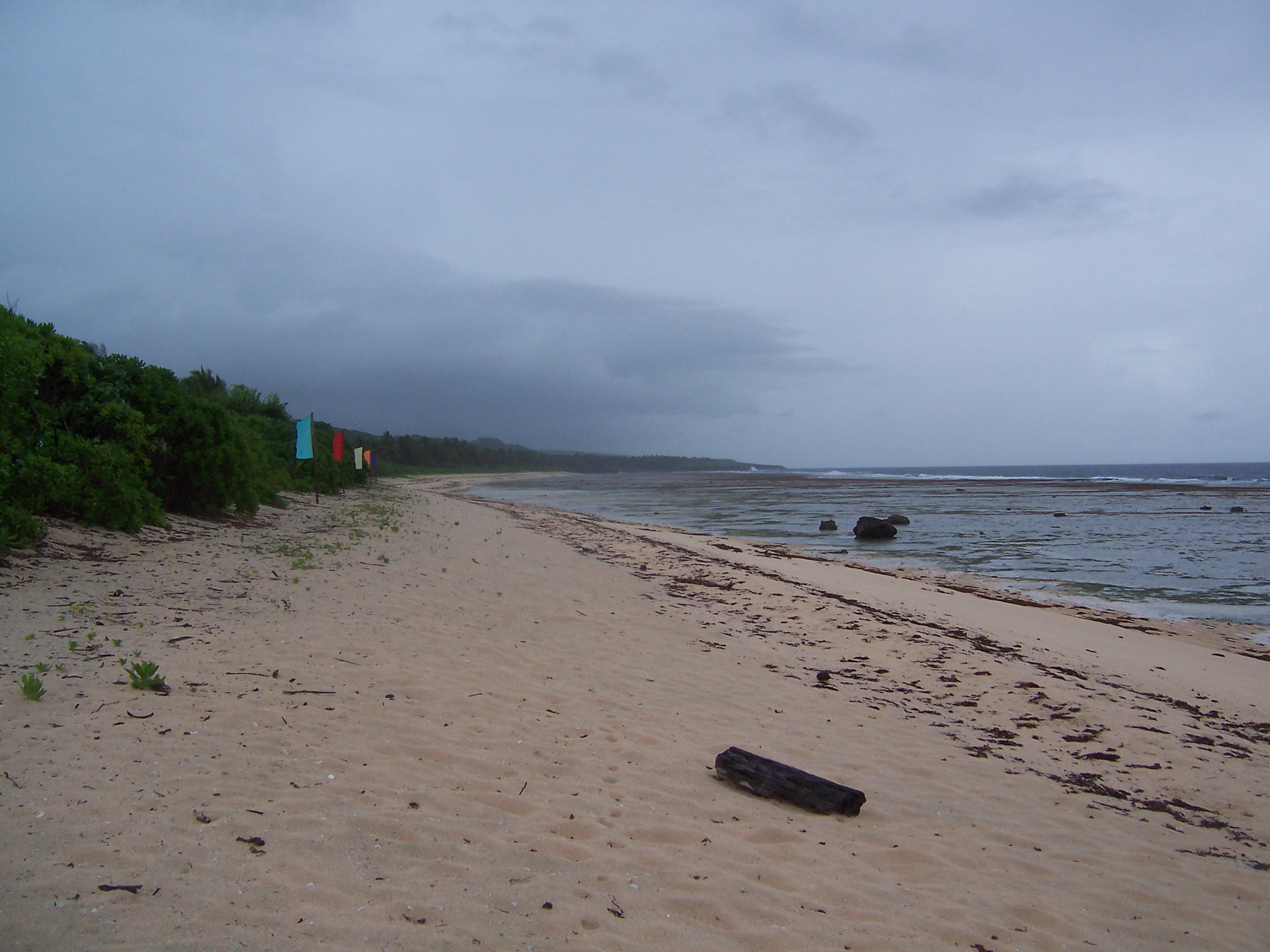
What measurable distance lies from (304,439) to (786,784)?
19457 millimetres

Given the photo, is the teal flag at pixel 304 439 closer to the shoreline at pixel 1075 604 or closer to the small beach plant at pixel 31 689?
the shoreline at pixel 1075 604

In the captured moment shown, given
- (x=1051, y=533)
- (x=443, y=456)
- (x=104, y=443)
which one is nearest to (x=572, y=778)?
(x=104, y=443)

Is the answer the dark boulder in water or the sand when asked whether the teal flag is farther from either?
the dark boulder in water

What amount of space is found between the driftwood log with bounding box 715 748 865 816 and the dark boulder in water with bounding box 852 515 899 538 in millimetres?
19855

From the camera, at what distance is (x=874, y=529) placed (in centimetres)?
2338

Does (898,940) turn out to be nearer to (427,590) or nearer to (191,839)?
(191,839)

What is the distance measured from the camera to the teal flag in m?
19.8

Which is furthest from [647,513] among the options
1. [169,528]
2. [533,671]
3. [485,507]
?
[533,671]

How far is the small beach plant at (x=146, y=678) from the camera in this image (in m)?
4.51

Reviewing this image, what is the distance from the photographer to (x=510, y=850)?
11.2 feet

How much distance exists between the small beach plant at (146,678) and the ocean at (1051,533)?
13907 millimetres

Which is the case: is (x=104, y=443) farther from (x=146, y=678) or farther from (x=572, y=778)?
(x=572, y=778)

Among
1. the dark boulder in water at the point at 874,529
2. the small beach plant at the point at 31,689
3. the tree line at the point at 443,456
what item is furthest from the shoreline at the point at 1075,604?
the tree line at the point at 443,456

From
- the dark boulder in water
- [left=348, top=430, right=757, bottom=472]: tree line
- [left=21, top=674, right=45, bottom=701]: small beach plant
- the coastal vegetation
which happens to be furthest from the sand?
[left=348, top=430, right=757, bottom=472]: tree line
